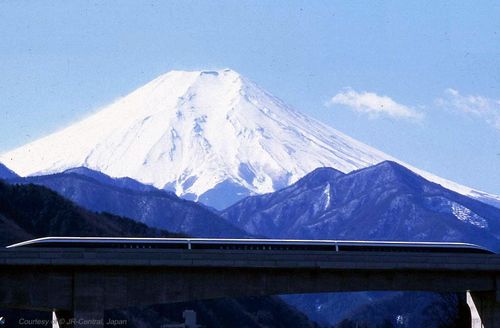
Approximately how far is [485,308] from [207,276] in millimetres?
21911

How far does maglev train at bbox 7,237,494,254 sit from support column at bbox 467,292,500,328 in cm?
348

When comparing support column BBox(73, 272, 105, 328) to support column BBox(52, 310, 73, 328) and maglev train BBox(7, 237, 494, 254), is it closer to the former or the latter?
support column BBox(52, 310, 73, 328)

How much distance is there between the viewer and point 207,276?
100562 millimetres

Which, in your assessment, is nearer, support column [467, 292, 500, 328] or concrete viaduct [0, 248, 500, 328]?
concrete viaduct [0, 248, 500, 328]

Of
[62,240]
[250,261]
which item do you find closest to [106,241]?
[62,240]

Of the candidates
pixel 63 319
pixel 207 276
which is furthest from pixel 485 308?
pixel 63 319

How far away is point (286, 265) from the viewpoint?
332 feet

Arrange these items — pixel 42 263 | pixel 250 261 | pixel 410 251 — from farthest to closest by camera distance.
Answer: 1. pixel 410 251
2. pixel 250 261
3. pixel 42 263

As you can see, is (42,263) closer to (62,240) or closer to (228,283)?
(62,240)

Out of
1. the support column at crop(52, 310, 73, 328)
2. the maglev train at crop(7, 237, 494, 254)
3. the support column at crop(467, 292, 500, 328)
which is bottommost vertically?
the support column at crop(52, 310, 73, 328)

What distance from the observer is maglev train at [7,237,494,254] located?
9931 centimetres

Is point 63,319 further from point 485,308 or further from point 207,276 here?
point 485,308

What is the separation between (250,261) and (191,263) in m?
4.37

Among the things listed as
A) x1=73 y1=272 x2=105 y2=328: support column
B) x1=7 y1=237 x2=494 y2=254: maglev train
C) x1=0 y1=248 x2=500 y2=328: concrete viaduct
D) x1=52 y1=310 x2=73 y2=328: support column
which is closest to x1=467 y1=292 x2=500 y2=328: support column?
x1=0 y1=248 x2=500 y2=328: concrete viaduct
